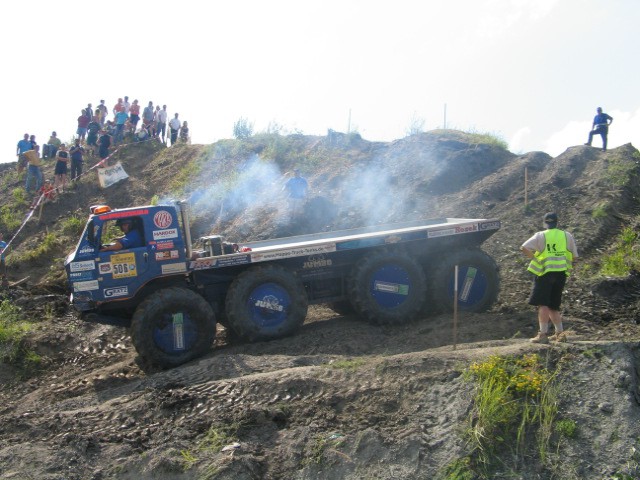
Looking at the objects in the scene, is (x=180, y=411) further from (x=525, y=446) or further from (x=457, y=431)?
(x=525, y=446)

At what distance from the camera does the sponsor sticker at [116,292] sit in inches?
415

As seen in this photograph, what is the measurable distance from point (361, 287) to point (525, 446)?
17.2ft

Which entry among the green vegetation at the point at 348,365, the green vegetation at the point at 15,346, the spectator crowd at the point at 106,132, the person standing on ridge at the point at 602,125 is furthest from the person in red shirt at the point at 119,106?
the green vegetation at the point at 348,365

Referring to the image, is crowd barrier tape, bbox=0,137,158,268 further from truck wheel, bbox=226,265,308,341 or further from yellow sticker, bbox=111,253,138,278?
truck wheel, bbox=226,265,308,341

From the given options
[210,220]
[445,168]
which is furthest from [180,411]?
[445,168]

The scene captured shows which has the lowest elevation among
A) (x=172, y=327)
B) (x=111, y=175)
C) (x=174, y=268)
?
(x=172, y=327)

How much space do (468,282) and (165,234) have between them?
534 cm

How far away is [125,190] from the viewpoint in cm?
2203

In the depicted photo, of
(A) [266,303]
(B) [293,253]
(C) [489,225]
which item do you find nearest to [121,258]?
(A) [266,303]

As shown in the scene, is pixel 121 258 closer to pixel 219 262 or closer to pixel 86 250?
pixel 86 250

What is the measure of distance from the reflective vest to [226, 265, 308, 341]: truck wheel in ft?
13.4

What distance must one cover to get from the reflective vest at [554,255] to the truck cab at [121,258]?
5.41 m

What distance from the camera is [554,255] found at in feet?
28.8

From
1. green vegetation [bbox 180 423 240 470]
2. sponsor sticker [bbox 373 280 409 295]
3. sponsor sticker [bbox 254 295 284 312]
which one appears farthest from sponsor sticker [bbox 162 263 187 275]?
green vegetation [bbox 180 423 240 470]
